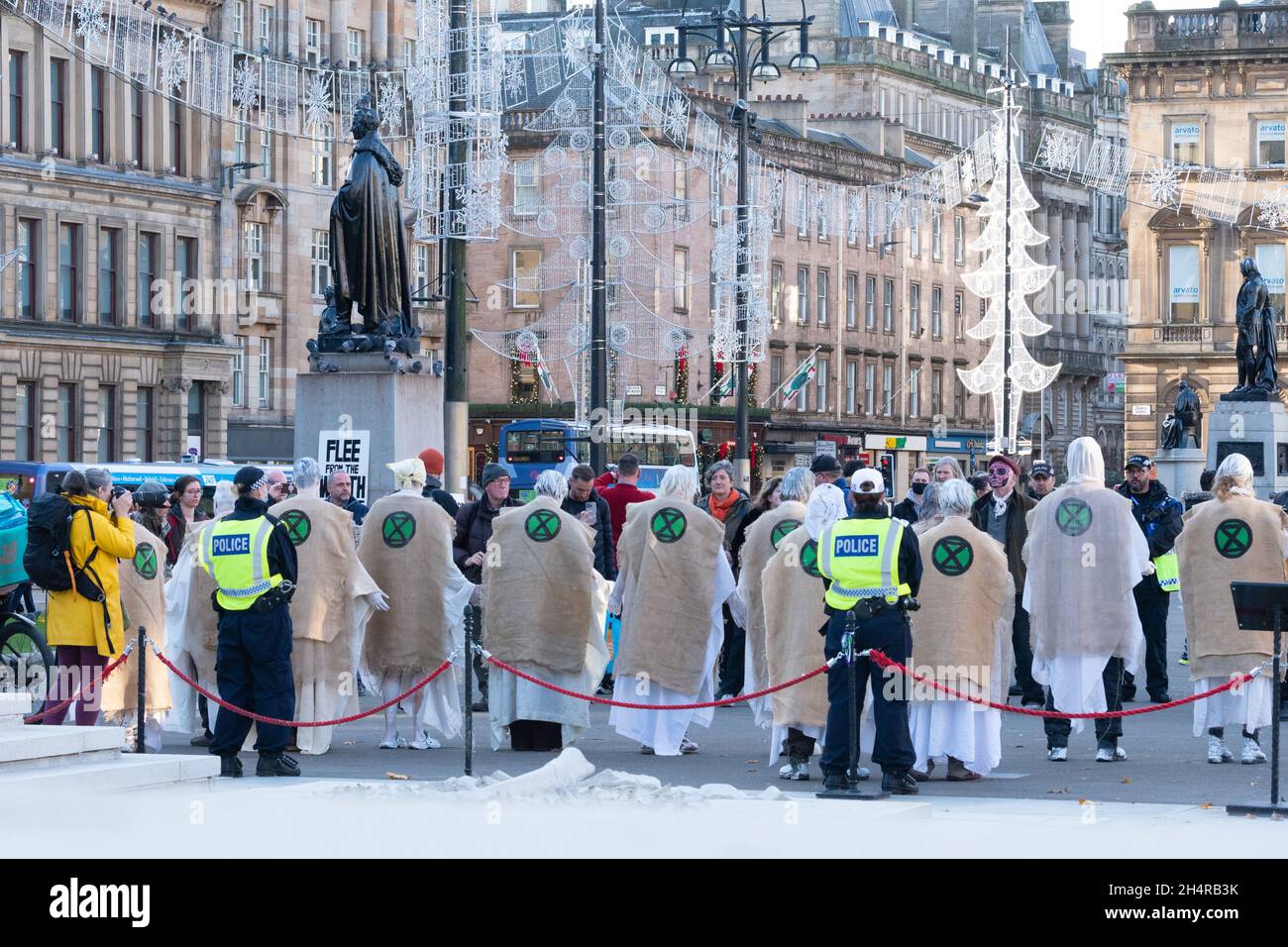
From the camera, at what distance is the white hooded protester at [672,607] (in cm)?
1667

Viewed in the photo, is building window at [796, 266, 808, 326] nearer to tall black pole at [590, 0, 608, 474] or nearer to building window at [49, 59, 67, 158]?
building window at [49, 59, 67, 158]

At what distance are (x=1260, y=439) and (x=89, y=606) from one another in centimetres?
2853

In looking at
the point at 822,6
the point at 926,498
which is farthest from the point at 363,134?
the point at 822,6

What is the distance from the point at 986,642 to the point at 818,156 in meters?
69.5

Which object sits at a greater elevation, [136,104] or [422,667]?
[136,104]

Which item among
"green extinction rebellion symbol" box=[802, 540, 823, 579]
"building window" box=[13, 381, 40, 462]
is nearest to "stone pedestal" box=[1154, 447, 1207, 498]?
"building window" box=[13, 381, 40, 462]

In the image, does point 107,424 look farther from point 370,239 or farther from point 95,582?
point 95,582

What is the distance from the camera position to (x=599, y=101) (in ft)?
105

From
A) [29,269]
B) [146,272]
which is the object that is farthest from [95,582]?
[146,272]

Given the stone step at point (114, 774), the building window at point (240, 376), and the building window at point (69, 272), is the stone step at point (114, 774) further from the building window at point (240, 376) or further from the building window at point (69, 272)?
the building window at point (240, 376)

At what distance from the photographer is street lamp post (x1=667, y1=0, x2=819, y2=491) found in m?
34.5

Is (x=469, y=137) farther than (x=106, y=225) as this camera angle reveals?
No

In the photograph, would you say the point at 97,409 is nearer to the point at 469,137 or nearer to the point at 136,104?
the point at 136,104

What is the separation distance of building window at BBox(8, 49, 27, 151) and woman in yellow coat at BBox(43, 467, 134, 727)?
4293cm
